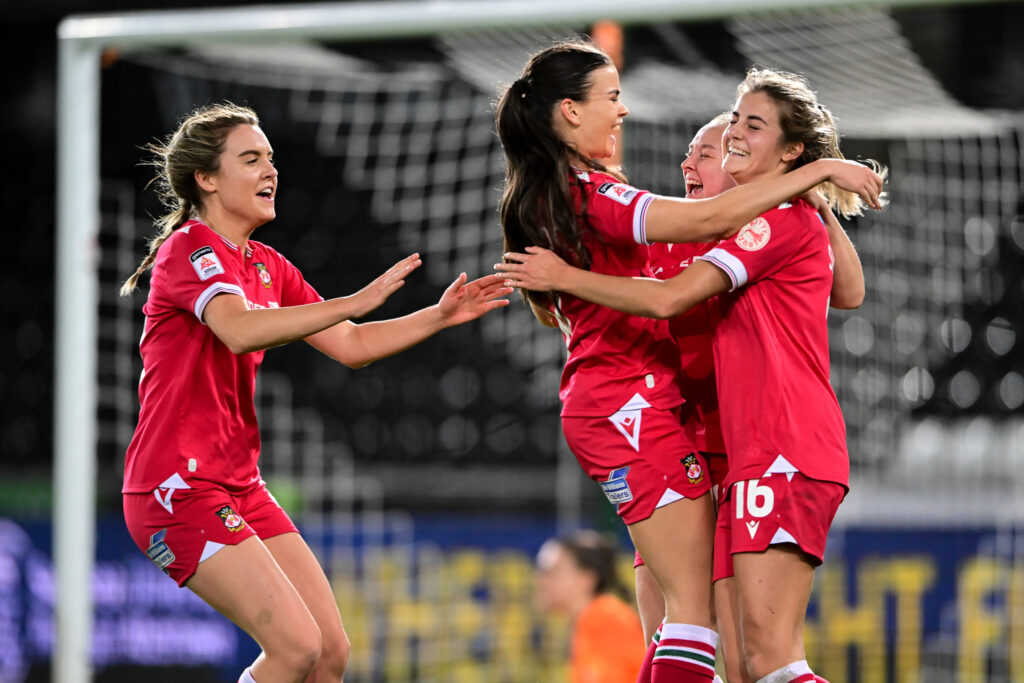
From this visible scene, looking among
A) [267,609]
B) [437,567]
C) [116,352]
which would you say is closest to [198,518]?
[267,609]

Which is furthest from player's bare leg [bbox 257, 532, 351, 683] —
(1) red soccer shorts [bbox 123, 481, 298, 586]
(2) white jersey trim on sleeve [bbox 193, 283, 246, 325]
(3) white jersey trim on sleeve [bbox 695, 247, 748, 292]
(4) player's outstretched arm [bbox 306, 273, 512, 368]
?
(3) white jersey trim on sleeve [bbox 695, 247, 748, 292]

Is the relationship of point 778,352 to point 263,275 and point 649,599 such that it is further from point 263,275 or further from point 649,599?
point 263,275

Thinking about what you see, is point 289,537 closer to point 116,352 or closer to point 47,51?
point 116,352

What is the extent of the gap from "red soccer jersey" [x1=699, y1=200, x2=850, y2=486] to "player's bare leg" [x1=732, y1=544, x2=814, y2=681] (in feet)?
0.59

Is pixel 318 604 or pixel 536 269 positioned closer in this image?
pixel 536 269

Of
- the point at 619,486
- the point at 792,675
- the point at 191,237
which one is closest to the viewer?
the point at 792,675

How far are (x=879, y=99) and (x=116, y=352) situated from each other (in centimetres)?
716

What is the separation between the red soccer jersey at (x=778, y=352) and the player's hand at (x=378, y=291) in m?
0.72

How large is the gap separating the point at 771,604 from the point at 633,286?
0.75 meters

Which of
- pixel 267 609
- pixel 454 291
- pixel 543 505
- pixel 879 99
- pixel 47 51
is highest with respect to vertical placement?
pixel 47 51

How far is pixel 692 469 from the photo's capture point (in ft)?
9.55

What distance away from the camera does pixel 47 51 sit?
13.3m

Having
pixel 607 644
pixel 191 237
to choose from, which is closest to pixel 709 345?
pixel 191 237

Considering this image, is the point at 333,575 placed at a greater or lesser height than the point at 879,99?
lesser
